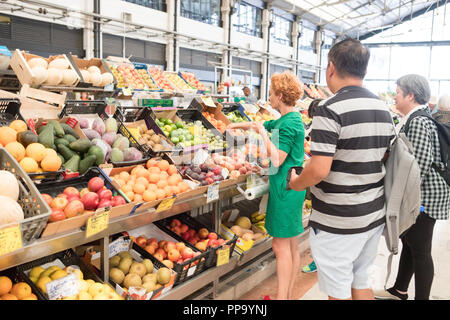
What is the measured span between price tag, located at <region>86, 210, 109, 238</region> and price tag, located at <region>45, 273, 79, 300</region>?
242mm

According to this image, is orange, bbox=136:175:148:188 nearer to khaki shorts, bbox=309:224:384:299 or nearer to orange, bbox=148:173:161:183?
orange, bbox=148:173:161:183

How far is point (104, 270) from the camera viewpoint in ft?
6.72

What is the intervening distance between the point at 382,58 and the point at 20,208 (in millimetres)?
22117

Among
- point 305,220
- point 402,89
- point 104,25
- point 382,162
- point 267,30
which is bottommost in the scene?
point 305,220

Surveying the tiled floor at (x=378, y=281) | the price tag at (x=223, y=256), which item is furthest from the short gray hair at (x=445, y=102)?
the price tag at (x=223, y=256)

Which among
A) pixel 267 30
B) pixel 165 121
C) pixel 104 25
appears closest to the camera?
pixel 165 121

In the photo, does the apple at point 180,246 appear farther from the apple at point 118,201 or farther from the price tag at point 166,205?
the apple at point 118,201

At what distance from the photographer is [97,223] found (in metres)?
1.77

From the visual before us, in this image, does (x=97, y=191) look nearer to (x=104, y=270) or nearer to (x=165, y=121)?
(x=104, y=270)

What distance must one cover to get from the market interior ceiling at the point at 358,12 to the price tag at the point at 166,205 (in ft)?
47.8

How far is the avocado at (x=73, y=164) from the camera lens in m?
2.13

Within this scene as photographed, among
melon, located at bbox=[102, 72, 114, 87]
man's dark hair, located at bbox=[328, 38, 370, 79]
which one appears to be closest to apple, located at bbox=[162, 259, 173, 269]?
man's dark hair, located at bbox=[328, 38, 370, 79]
